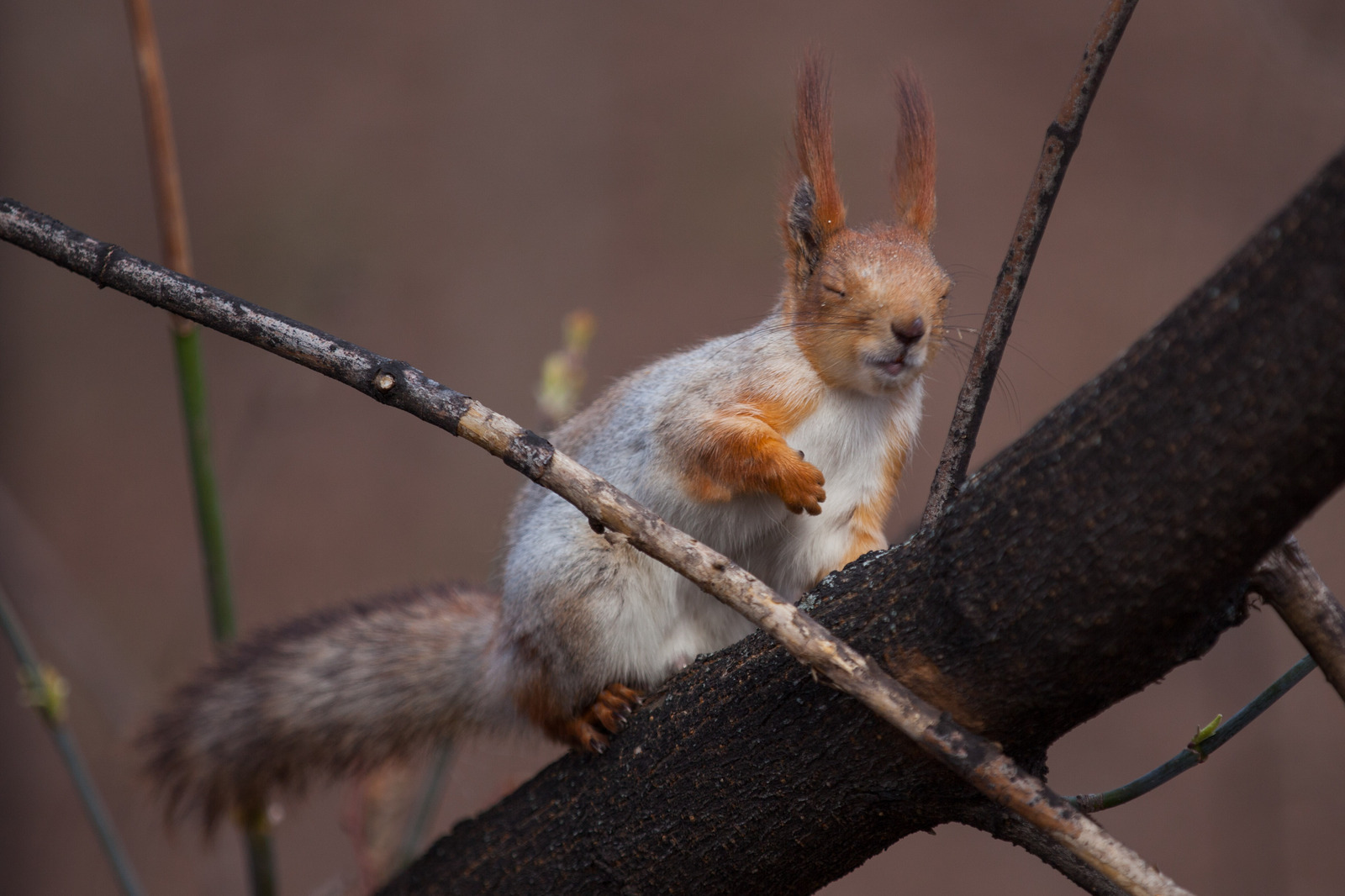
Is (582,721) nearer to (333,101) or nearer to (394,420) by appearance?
(394,420)

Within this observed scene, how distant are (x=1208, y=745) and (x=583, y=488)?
0.72 m

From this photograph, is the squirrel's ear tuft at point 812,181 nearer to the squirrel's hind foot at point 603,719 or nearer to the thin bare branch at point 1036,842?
the squirrel's hind foot at point 603,719

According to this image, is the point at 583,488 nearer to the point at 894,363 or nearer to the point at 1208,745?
the point at 894,363

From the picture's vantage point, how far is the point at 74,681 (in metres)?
3.96

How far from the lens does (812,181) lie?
4.89ft

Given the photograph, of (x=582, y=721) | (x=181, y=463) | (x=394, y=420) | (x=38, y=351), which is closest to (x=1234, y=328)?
(x=582, y=721)

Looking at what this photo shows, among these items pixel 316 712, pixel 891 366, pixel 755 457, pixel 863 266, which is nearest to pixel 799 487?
pixel 755 457

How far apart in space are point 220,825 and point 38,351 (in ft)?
9.61

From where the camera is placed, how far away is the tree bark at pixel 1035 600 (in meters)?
0.78

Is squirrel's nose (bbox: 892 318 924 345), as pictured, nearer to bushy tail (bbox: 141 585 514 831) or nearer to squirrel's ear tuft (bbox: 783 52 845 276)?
squirrel's ear tuft (bbox: 783 52 845 276)

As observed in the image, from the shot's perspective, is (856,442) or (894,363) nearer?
(894,363)

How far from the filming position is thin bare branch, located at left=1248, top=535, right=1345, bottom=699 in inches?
39.1

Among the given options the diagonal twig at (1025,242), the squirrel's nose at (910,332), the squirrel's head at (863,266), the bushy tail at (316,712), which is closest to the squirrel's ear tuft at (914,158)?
the squirrel's head at (863,266)

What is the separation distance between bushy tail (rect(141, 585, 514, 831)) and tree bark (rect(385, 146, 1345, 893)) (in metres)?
0.57
